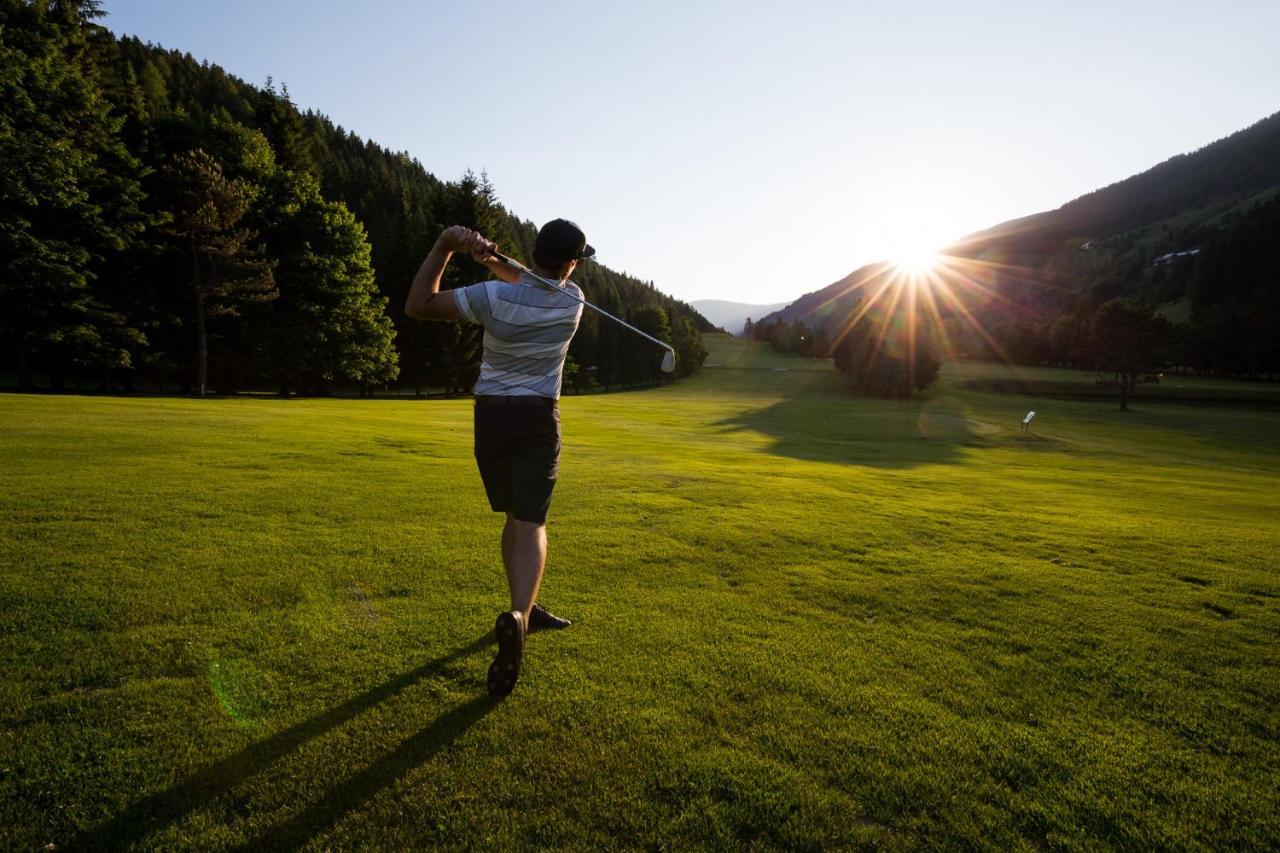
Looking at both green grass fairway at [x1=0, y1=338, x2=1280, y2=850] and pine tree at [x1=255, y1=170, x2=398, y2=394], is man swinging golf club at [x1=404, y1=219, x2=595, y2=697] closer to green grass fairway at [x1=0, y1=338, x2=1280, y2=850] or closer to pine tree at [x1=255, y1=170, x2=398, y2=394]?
green grass fairway at [x1=0, y1=338, x2=1280, y2=850]

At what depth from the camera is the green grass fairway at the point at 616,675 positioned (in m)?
2.56

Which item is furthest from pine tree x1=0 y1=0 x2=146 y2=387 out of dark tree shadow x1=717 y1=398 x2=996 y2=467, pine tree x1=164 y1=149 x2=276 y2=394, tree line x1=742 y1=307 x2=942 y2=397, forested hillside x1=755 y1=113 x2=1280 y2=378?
forested hillside x1=755 y1=113 x2=1280 y2=378

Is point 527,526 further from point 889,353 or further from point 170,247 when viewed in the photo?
point 889,353

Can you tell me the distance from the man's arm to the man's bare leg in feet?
5.46

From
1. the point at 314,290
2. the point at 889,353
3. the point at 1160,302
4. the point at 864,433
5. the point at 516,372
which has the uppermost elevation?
the point at 1160,302

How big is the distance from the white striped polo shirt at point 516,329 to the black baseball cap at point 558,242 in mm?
247

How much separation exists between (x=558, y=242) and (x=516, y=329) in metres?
0.78

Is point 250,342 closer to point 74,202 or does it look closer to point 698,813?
point 74,202

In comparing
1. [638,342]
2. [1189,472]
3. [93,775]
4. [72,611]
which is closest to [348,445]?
[72,611]

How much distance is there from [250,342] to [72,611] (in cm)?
4210

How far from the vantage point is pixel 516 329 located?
13.1ft

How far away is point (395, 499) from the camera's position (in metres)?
8.40

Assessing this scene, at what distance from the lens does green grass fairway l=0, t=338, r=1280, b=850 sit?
2.56 m

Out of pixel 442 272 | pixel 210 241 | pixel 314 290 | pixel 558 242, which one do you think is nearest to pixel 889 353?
pixel 314 290
